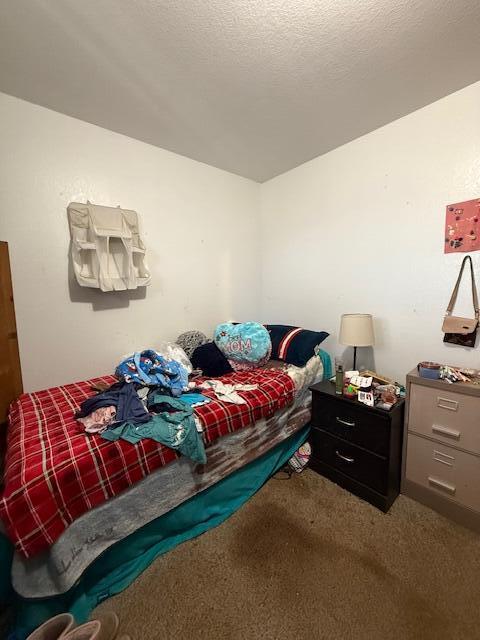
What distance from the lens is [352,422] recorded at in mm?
1677

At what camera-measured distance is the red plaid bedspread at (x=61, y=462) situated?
3.09 feet

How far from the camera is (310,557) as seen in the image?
130 cm

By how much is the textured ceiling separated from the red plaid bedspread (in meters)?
1.85

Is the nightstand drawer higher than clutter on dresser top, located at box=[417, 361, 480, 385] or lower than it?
Answer: lower

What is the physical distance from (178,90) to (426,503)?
2862 mm

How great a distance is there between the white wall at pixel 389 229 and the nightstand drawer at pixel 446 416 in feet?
1.36

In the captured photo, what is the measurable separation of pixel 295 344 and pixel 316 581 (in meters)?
1.41

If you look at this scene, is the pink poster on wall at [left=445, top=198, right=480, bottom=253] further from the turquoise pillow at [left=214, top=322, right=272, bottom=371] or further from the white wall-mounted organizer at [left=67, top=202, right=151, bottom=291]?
the white wall-mounted organizer at [left=67, top=202, right=151, bottom=291]

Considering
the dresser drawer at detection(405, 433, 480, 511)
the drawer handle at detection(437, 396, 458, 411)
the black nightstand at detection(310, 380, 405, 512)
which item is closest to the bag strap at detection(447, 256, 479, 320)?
the drawer handle at detection(437, 396, 458, 411)

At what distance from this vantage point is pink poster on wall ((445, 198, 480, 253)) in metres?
1.60

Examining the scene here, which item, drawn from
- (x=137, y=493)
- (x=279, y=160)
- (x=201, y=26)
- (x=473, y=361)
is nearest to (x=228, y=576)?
(x=137, y=493)

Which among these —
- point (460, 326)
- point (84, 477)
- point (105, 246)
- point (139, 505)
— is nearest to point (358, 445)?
point (460, 326)

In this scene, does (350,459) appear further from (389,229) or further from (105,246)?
(105,246)

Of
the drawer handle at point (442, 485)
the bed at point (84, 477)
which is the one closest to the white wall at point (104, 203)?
the bed at point (84, 477)
